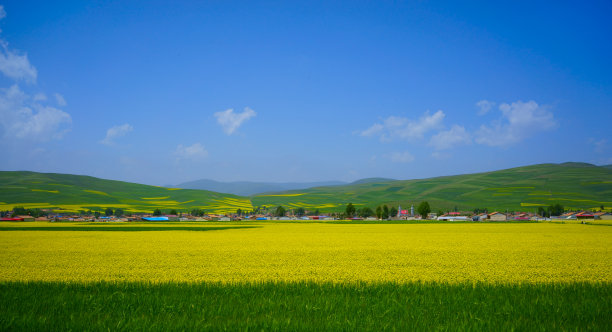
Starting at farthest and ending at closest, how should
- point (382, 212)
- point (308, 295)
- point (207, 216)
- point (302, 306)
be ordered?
point (382, 212)
point (207, 216)
point (308, 295)
point (302, 306)

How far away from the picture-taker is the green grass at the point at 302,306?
297 inches

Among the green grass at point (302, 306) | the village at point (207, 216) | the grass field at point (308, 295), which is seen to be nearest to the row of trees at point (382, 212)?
the village at point (207, 216)

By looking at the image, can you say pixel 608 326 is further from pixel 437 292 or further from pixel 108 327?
pixel 108 327

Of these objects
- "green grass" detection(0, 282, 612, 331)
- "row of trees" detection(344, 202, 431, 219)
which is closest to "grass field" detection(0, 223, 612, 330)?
"green grass" detection(0, 282, 612, 331)

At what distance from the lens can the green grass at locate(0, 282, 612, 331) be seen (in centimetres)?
753

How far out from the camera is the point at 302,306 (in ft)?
29.0

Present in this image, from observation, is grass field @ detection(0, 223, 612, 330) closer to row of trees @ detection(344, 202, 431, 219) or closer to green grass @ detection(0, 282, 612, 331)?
green grass @ detection(0, 282, 612, 331)

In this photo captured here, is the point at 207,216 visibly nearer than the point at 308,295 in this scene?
No

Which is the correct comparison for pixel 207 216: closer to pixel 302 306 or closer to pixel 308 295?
pixel 308 295

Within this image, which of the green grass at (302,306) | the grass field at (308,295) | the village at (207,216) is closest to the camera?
the green grass at (302,306)

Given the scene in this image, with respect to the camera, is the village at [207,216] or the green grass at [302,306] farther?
the village at [207,216]

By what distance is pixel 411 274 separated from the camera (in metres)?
14.2

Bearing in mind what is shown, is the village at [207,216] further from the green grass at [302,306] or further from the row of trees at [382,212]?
the green grass at [302,306]

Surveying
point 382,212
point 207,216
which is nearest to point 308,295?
point 207,216
